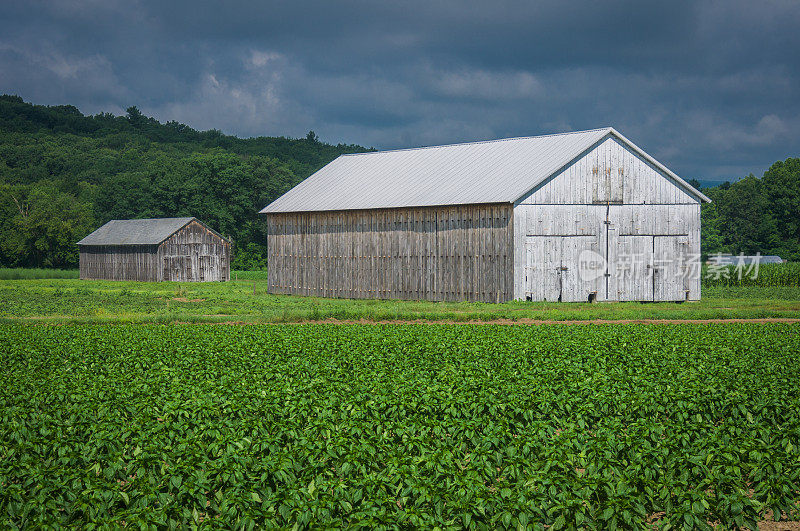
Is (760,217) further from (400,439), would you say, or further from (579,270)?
(400,439)

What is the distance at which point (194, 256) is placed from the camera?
6981cm

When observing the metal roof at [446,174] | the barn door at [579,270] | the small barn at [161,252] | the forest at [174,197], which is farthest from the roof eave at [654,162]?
the forest at [174,197]

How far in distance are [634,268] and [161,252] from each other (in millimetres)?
43072

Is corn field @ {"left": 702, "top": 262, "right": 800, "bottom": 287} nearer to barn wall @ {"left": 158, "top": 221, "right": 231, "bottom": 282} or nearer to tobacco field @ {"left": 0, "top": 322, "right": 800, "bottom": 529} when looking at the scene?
tobacco field @ {"left": 0, "top": 322, "right": 800, "bottom": 529}

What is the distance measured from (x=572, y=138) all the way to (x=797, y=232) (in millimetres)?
75912

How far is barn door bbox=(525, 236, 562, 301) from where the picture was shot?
121 ft

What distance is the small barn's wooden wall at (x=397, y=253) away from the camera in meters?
37.6

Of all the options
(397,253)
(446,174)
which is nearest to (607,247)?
(446,174)

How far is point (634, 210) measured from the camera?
3816cm

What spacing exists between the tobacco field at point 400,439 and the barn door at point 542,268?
17.8 m

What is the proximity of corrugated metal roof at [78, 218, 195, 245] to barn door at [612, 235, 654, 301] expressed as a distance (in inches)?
1665

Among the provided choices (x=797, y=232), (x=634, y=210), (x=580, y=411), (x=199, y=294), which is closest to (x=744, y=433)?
(x=580, y=411)

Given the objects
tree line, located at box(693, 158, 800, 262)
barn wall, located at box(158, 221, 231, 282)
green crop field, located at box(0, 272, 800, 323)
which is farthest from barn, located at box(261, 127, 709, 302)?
tree line, located at box(693, 158, 800, 262)

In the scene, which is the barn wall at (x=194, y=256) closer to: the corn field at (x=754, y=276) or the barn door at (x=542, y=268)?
the barn door at (x=542, y=268)
